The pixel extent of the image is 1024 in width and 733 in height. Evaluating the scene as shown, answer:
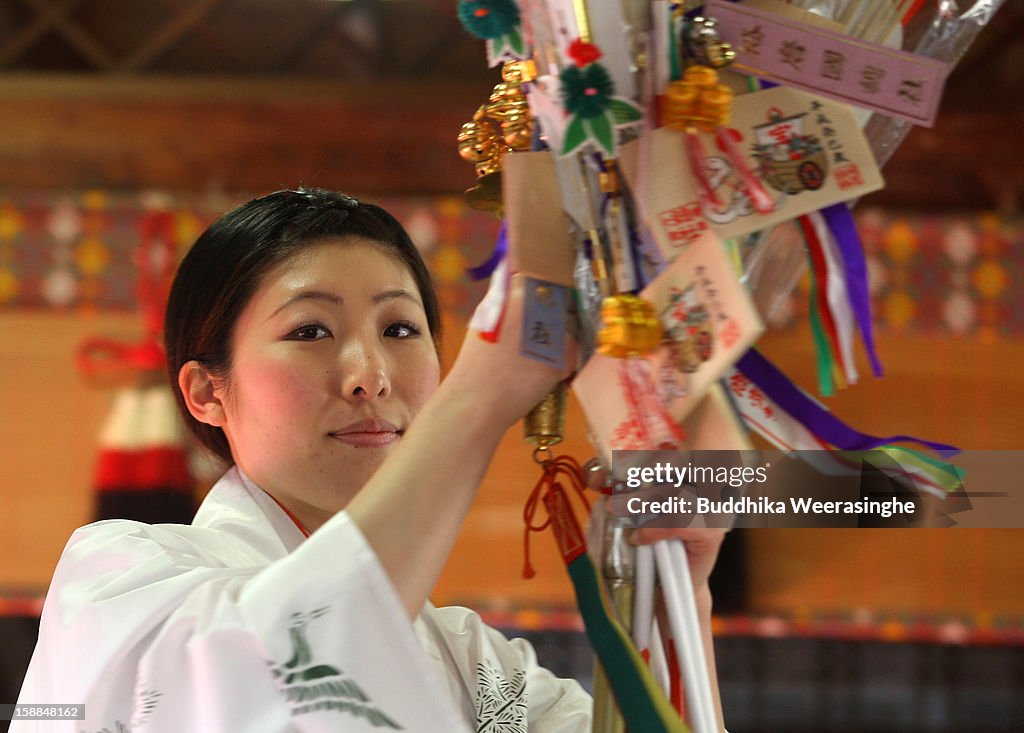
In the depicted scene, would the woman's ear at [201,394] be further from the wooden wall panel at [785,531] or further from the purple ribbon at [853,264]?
the wooden wall panel at [785,531]

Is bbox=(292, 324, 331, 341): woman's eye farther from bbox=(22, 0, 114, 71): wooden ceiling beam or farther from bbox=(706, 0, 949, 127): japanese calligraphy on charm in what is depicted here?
bbox=(22, 0, 114, 71): wooden ceiling beam

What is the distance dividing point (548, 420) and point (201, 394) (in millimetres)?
508

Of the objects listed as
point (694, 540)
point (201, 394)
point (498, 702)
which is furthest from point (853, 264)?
point (201, 394)

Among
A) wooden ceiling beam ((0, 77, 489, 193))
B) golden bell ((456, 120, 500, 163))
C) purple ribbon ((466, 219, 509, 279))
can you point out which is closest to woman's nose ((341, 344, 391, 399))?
purple ribbon ((466, 219, 509, 279))

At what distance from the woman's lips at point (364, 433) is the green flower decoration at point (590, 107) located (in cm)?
38

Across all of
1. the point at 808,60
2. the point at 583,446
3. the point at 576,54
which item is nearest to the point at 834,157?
the point at 808,60

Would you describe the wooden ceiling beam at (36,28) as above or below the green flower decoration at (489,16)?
above

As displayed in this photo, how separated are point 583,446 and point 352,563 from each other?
2.12m

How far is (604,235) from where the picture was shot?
74cm

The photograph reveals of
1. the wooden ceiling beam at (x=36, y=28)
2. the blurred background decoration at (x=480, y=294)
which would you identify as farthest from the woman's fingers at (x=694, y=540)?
the wooden ceiling beam at (x=36, y=28)

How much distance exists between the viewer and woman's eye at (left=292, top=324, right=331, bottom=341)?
39.8 inches

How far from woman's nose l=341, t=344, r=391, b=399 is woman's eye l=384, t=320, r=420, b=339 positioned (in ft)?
0.19

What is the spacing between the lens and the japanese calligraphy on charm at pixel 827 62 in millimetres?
728

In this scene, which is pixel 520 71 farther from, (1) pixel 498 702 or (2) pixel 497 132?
(1) pixel 498 702
